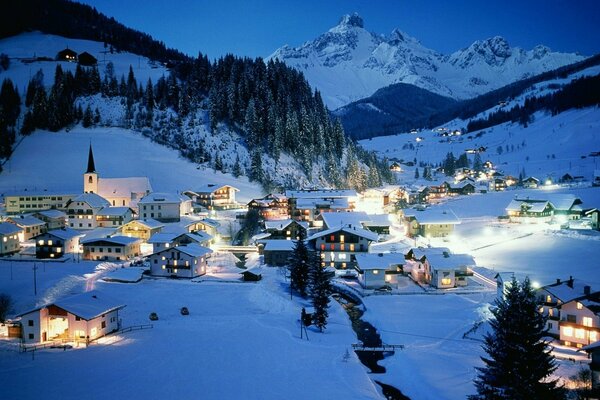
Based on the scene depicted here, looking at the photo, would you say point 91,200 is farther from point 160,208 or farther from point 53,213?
point 160,208

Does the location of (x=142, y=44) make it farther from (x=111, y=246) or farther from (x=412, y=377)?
(x=412, y=377)

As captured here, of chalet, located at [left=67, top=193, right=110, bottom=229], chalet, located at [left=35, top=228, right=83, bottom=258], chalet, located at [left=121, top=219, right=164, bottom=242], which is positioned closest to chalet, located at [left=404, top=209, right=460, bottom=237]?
chalet, located at [left=121, top=219, right=164, bottom=242]

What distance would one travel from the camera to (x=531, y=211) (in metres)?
74.6

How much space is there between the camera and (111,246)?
52938mm

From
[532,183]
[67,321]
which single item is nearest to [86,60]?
[67,321]

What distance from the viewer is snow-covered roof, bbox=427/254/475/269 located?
4628 centimetres

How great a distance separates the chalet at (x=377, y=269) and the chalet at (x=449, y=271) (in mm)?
3614

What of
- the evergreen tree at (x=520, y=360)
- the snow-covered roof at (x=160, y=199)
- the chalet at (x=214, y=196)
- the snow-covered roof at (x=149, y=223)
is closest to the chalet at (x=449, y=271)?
the evergreen tree at (x=520, y=360)

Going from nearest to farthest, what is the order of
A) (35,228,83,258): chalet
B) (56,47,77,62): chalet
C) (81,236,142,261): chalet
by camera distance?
(35,228,83,258): chalet < (81,236,142,261): chalet < (56,47,77,62): chalet

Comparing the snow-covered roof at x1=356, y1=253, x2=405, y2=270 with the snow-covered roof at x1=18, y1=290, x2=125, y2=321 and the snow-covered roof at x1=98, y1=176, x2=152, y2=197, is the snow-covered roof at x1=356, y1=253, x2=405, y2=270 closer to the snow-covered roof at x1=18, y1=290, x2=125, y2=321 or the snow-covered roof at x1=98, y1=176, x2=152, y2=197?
the snow-covered roof at x1=18, y1=290, x2=125, y2=321

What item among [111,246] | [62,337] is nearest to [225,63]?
[111,246]

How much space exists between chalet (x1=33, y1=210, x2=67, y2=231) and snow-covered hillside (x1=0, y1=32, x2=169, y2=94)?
173 feet

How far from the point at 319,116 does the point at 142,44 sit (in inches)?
2586

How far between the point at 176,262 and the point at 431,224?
3527 cm
